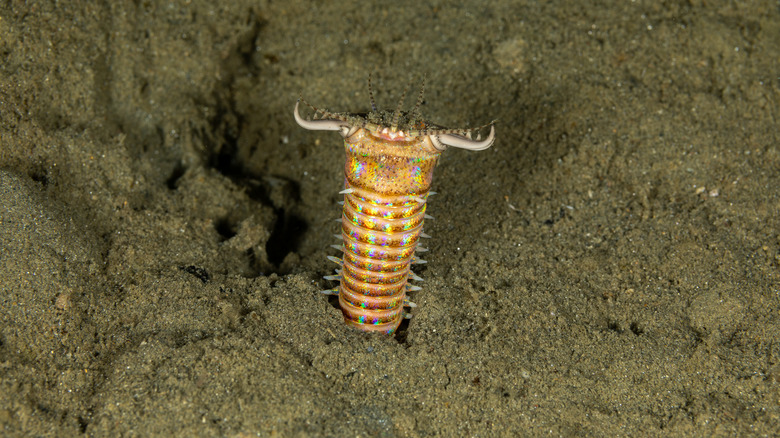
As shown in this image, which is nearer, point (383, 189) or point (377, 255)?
point (383, 189)

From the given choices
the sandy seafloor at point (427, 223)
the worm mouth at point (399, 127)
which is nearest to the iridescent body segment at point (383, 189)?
the worm mouth at point (399, 127)

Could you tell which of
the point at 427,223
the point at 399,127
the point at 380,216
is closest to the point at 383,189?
the point at 380,216

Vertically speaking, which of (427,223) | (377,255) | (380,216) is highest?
(380,216)

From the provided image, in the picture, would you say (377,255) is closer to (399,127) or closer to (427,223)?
(399,127)

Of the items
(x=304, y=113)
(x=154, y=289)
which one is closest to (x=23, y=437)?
(x=154, y=289)

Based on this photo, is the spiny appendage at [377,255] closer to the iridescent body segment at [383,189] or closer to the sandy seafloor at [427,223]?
the iridescent body segment at [383,189]

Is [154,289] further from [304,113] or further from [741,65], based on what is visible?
[741,65]

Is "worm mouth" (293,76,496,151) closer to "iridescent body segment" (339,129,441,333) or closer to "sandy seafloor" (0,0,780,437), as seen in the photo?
"iridescent body segment" (339,129,441,333)
